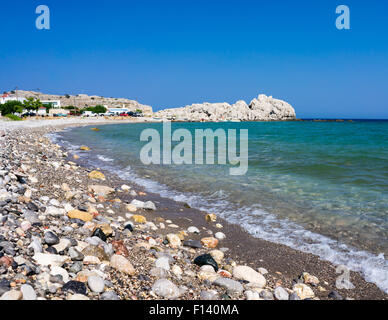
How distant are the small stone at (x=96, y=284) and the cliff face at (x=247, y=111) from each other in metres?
146

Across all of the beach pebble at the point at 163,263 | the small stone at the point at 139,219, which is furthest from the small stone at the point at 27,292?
the small stone at the point at 139,219

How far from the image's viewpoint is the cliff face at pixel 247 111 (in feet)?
504

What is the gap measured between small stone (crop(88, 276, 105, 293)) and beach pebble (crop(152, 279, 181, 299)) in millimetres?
602

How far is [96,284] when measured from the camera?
9.59ft

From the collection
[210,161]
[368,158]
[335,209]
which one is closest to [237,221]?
[335,209]

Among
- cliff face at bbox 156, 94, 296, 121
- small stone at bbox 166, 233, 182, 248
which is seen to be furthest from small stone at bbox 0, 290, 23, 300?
cliff face at bbox 156, 94, 296, 121

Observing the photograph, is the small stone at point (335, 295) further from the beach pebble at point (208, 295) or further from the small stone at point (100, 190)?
the small stone at point (100, 190)

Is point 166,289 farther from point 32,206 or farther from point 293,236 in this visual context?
point 293,236

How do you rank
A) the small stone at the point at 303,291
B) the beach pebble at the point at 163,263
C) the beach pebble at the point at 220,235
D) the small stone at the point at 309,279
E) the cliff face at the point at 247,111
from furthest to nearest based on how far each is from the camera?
the cliff face at the point at 247,111 → the beach pebble at the point at 220,235 → the small stone at the point at 309,279 → the beach pebble at the point at 163,263 → the small stone at the point at 303,291

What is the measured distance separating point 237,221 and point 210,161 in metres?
8.53

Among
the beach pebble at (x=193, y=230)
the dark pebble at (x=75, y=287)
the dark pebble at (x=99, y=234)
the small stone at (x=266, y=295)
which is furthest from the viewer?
the beach pebble at (x=193, y=230)

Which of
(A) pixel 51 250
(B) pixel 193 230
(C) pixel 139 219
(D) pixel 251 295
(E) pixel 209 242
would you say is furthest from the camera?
(C) pixel 139 219

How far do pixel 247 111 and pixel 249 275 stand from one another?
159607mm

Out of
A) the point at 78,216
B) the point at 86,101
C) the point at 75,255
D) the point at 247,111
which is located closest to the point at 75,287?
the point at 75,255
